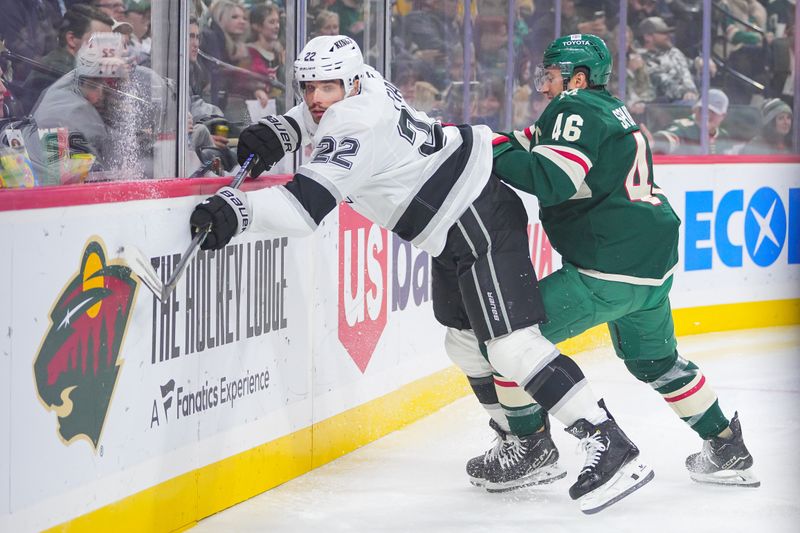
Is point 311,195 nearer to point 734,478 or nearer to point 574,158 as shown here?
point 574,158

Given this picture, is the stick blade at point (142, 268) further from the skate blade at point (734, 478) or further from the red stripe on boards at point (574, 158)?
the skate blade at point (734, 478)

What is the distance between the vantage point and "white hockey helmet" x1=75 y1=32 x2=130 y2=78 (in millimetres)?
2879

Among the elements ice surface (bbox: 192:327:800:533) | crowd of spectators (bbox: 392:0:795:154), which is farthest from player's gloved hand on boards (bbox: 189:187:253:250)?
crowd of spectators (bbox: 392:0:795:154)

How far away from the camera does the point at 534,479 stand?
Result: 3.38m

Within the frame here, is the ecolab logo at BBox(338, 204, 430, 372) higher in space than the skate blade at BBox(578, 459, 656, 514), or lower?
higher

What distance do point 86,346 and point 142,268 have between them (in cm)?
25

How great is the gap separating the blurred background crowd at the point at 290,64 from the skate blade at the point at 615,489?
1258 millimetres

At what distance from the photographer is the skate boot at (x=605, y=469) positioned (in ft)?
9.80

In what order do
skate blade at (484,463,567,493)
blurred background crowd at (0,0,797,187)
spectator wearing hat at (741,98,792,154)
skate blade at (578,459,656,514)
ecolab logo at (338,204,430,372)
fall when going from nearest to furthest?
blurred background crowd at (0,0,797,187)
skate blade at (578,459,656,514)
skate blade at (484,463,567,493)
ecolab logo at (338,204,430,372)
spectator wearing hat at (741,98,792,154)

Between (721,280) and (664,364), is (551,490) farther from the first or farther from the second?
(721,280)

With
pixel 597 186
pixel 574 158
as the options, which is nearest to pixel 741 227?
pixel 597 186

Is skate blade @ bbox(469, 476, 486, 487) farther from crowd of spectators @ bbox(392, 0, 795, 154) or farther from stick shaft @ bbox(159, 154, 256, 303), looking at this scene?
crowd of spectators @ bbox(392, 0, 795, 154)

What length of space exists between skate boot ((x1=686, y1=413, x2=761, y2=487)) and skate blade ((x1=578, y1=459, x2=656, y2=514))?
43 centimetres

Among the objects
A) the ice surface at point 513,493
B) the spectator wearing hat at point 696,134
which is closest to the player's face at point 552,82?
the ice surface at point 513,493
